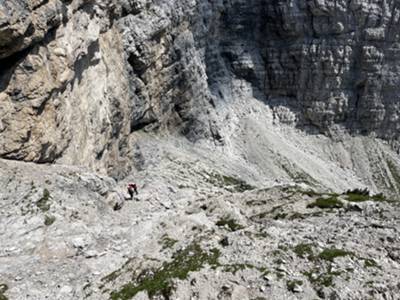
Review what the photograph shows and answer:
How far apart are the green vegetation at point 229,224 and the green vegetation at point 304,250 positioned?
515cm

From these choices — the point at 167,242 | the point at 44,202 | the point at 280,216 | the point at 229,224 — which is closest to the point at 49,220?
the point at 44,202

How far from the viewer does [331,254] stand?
21406mm

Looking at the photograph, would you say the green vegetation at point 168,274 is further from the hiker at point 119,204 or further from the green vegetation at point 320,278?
the hiker at point 119,204

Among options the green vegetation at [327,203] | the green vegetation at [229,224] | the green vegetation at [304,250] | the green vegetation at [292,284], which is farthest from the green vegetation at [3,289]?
the green vegetation at [327,203]

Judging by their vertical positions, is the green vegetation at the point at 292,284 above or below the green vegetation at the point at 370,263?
below

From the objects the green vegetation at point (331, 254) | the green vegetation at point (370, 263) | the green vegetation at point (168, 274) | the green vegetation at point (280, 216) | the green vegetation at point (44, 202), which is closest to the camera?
the green vegetation at point (370, 263)

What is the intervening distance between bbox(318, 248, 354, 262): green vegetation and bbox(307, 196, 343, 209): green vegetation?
6.98 metres

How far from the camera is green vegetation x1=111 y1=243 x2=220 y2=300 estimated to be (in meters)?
20.8

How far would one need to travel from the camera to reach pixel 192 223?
28.0 metres

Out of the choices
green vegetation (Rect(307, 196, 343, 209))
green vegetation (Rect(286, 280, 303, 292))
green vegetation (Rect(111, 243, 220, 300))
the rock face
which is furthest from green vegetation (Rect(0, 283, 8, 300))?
green vegetation (Rect(307, 196, 343, 209))

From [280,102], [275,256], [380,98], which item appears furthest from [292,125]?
[275,256]

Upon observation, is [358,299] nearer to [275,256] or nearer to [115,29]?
[275,256]

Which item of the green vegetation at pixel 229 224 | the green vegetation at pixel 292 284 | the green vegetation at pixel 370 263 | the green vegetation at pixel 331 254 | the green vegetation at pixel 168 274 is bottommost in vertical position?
the green vegetation at pixel 229 224

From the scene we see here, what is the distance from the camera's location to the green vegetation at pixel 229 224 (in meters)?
27.2
